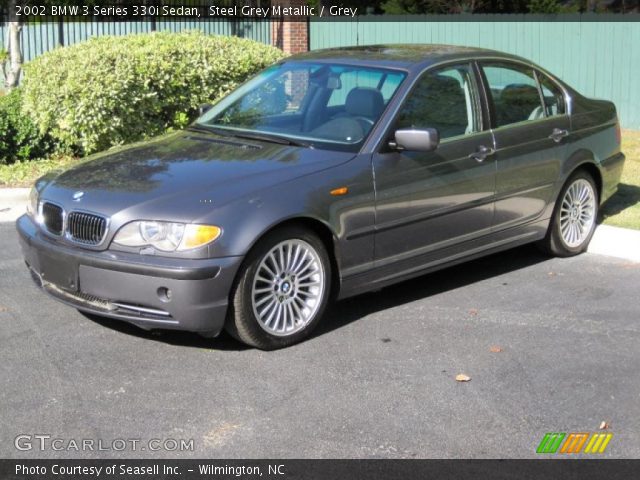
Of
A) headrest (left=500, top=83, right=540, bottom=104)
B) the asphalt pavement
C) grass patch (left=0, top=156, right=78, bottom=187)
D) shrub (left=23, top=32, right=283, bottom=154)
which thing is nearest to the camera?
the asphalt pavement

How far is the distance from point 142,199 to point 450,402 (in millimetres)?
2004

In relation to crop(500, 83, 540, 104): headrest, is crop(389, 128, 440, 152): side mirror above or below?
below

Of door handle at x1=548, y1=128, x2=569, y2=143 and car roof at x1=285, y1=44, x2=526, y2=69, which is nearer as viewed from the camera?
car roof at x1=285, y1=44, x2=526, y2=69

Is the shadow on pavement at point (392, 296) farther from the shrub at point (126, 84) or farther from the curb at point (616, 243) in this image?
the shrub at point (126, 84)

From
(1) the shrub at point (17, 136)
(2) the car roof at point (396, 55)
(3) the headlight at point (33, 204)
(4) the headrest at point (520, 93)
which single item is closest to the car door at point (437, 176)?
(2) the car roof at point (396, 55)

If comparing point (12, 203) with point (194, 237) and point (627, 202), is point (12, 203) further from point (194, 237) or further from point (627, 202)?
point (627, 202)

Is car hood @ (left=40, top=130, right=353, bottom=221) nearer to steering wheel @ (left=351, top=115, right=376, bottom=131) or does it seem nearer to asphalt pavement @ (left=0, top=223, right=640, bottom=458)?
steering wheel @ (left=351, top=115, right=376, bottom=131)

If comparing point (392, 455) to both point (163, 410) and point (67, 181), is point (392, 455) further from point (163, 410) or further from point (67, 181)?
point (67, 181)

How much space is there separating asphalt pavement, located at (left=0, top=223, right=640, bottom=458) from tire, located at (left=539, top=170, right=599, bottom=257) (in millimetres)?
867

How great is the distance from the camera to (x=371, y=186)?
6.16 meters

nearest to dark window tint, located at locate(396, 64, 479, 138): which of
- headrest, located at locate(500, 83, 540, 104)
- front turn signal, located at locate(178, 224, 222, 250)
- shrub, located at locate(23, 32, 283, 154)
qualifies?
headrest, located at locate(500, 83, 540, 104)

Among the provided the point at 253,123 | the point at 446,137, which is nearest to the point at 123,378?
the point at 253,123

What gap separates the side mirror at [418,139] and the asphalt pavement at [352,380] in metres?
1.10

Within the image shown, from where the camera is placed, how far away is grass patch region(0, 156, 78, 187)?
11.0 metres
